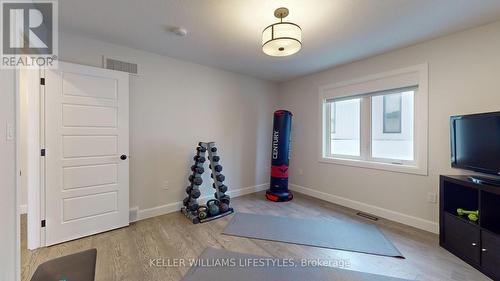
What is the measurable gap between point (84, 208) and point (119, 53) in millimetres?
2018

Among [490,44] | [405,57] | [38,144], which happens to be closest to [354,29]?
[405,57]

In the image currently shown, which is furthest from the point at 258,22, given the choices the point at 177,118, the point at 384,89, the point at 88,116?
the point at 88,116

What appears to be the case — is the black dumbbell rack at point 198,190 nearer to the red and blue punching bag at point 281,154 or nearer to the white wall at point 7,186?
the red and blue punching bag at point 281,154

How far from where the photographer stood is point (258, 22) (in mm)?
2207

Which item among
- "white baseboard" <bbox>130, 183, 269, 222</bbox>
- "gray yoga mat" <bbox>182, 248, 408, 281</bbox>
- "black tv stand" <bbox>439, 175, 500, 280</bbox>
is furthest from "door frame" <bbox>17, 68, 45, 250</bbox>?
"black tv stand" <bbox>439, 175, 500, 280</bbox>

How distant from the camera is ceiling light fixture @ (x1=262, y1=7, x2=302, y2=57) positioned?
180 centimetres

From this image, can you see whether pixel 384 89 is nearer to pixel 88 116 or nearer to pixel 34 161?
pixel 88 116

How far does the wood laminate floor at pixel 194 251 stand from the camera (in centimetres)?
182

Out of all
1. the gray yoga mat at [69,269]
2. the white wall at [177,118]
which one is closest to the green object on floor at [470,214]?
the white wall at [177,118]

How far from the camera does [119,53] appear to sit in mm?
2775

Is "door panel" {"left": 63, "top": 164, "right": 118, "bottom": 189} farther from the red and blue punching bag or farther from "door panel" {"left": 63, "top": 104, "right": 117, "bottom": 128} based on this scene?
the red and blue punching bag

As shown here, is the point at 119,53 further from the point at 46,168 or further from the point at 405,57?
the point at 405,57

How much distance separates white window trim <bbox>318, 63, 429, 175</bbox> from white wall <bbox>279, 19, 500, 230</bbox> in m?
0.07

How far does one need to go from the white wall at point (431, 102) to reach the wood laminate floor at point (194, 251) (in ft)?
1.20
